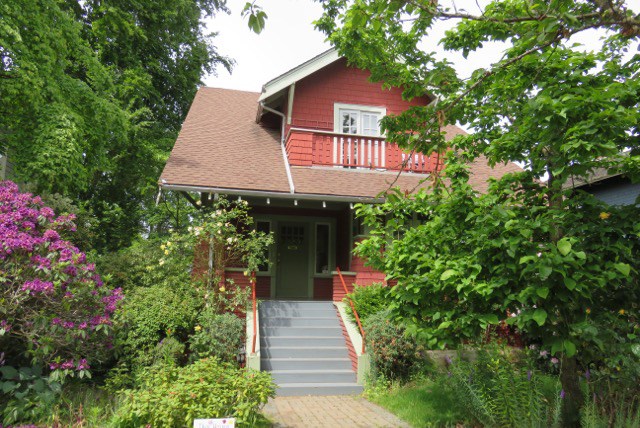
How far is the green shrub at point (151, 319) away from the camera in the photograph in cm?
725

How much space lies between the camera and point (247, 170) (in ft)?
35.4

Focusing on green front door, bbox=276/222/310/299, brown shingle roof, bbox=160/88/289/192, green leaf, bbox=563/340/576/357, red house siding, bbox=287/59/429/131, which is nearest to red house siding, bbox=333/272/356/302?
green front door, bbox=276/222/310/299

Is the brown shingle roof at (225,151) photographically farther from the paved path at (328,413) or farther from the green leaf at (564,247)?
the green leaf at (564,247)

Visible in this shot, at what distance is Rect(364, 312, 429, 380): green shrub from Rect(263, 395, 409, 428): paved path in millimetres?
729

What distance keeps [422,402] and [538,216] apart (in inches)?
143

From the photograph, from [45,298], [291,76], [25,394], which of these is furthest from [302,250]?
[25,394]

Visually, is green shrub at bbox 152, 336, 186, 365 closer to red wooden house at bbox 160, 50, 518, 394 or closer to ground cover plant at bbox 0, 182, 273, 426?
ground cover plant at bbox 0, 182, 273, 426

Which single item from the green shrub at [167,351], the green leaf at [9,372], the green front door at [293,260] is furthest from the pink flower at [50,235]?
the green front door at [293,260]

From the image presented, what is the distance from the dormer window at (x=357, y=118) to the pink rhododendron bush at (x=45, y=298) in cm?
810

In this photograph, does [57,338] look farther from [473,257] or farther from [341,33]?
[341,33]

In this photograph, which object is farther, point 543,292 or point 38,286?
point 38,286

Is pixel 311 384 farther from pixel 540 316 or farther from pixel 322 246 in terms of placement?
pixel 540 316

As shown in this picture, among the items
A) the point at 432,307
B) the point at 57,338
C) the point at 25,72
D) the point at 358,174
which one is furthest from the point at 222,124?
the point at 432,307

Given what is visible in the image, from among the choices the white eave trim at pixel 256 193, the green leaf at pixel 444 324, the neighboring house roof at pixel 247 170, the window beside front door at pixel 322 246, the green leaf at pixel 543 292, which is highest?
the neighboring house roof at pixel 247 170
